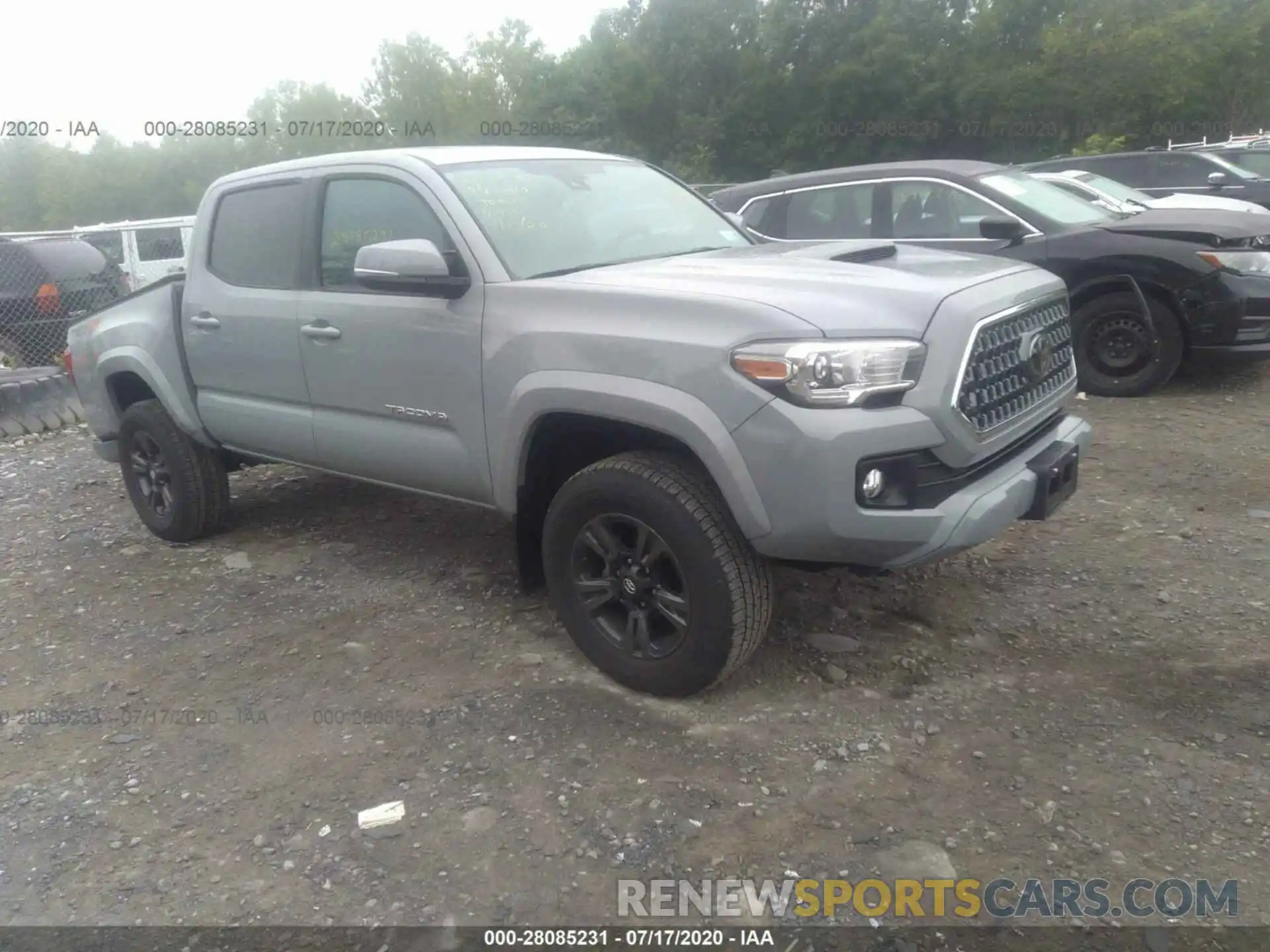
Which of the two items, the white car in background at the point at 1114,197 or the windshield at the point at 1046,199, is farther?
the white car in background at the point at 1114,197

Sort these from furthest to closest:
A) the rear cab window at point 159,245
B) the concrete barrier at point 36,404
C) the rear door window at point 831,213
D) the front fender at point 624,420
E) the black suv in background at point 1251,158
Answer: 1. the black suv in background at point 1251,158
2. the rear cab window at point 159,245
3. the concrete barrier at point 36,404
4. the rear door window at point 831,213
5. the front fender at point 624,420

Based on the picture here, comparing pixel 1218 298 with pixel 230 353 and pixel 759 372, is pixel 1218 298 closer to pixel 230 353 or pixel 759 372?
pixel 759 372

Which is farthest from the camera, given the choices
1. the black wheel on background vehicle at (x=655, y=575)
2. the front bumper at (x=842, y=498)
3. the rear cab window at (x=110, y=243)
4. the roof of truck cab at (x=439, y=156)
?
the rear cab window at (x=110, y=243)

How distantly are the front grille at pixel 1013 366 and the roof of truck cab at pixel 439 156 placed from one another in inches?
80.5

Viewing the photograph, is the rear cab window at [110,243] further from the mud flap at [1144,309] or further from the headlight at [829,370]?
the headlight at [829,370]

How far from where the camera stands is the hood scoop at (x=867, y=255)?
369 cm

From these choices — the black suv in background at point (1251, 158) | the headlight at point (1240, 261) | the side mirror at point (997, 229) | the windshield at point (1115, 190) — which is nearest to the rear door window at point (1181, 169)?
the black suv in background at point (1251, 158)

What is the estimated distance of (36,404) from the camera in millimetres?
8273

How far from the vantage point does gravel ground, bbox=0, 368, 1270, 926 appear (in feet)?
9.00

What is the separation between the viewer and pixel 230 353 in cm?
476

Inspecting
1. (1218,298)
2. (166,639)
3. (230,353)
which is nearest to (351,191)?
(230,353)

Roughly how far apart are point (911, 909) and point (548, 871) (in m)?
0.93

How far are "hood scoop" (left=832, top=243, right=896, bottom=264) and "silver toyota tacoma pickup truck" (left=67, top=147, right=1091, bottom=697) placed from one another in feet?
0.04

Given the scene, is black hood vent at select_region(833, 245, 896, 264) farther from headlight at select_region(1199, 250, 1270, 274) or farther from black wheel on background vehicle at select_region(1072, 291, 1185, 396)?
headlight at select_region(1199, 250, 1270, 274)
